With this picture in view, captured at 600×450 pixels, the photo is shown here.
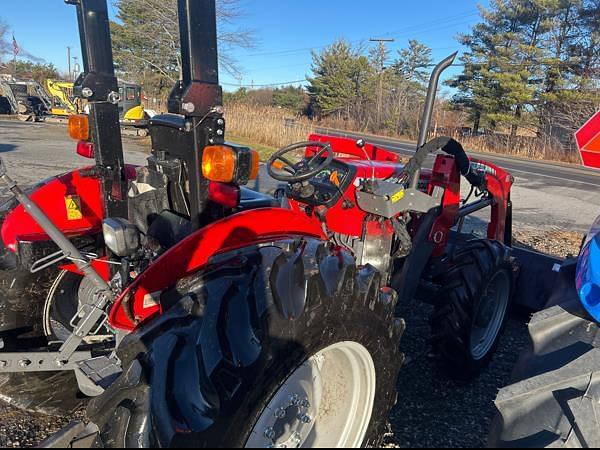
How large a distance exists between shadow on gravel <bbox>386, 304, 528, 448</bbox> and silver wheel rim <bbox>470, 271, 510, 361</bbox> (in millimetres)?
162

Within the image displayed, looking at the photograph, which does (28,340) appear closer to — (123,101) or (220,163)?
(220,163)

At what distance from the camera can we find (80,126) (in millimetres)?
2158

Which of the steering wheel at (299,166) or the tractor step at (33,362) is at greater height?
the steering wheel at (299,166)

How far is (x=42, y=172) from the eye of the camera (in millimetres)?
8266

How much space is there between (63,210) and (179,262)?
1090 mm

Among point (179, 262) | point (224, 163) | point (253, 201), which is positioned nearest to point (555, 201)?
point (253, 201)

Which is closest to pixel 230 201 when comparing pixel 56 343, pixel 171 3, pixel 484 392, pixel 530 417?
pixel 56 343

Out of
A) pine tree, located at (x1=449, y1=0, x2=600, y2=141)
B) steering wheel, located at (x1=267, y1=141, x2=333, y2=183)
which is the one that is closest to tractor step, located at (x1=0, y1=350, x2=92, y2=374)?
steering wheel, located at (x1=267, y1=141, x2=333, y2=183)

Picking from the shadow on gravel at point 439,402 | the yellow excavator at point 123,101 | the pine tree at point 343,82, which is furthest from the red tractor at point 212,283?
the pine tree at point 343,82

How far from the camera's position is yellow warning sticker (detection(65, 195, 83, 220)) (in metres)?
2.27

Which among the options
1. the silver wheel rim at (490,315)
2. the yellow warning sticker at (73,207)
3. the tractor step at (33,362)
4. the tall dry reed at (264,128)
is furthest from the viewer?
the tall dry reed at (264,128)

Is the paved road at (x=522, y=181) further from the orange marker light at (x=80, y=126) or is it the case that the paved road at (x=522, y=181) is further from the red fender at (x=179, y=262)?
the red fender at (x=179, y=262)

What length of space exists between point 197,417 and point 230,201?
1060mm

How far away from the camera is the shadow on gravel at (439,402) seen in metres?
2.29
